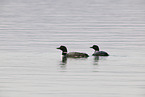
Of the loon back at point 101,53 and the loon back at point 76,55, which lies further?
the loon back at point 101,53

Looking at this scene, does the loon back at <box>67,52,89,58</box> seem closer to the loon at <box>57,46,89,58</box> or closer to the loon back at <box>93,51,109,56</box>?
the loon at <box>57,46,89,58</box>

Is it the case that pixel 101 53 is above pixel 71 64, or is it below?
above

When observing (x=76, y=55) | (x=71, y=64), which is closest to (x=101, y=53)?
(x=76, y=55)

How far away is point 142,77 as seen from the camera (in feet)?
75.9

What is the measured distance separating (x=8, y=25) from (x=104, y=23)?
→ 7544 millimetres

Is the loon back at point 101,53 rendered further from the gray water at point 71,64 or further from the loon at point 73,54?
the loon at point 73,54

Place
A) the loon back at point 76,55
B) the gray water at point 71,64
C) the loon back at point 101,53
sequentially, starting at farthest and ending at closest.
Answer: the loon back at point 101,53, the loon back at point 76,55, the gray water at point 71,64

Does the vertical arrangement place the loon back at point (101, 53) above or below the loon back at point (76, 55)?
above

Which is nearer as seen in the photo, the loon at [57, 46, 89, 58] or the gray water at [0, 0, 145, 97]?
the gray water at [0, 0, 145, 97]

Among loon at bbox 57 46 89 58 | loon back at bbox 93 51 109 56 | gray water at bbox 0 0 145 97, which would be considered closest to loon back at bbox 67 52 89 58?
loon at bbox 57 46 89 58

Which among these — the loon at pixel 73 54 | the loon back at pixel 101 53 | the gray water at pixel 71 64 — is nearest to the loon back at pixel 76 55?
the loon at pixel 73 54

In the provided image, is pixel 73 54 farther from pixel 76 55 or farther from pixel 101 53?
pixel 101 53

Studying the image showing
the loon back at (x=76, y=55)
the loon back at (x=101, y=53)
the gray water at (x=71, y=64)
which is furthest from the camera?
the loon back at (x=101, y=53)

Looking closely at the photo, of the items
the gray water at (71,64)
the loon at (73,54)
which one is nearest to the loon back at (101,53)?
the gray water at (71,64)
